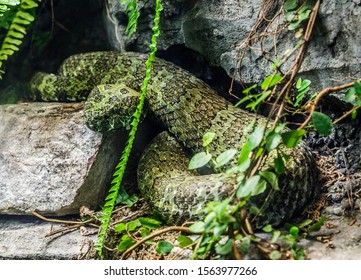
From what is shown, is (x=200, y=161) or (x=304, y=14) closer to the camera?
(x=200, y=161)

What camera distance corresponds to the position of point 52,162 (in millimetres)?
4020

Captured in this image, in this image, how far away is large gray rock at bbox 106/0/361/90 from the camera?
11.8 feet

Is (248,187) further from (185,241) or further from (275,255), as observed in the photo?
(185,241)

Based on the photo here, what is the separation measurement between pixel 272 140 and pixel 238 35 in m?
1.53

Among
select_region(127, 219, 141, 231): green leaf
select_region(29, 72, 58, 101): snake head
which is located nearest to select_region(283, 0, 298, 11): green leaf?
select_region(127, 219, 141, 231): green leaf

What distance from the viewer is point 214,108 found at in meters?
4.25

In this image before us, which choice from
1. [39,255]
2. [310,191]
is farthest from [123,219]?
Result: [310,191]

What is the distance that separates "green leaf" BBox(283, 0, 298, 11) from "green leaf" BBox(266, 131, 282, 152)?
1213 mm

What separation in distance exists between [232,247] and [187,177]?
1073 millimetres

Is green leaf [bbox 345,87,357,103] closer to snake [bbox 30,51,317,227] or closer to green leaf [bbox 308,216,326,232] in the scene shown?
snake [bbox 30,51,317,227]

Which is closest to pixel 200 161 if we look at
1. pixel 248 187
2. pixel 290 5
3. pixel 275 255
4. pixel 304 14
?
pixel 248 187

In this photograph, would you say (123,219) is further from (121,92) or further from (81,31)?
(81,31)

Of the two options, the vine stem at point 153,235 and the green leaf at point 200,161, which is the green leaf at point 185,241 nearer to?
the vine stem at point 153,235

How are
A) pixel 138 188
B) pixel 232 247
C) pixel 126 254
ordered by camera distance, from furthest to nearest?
pixel 138 188
pixel 126 254
pixel 232 247
